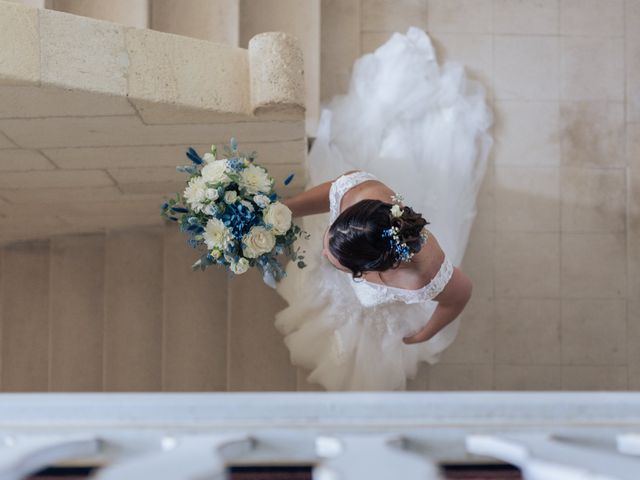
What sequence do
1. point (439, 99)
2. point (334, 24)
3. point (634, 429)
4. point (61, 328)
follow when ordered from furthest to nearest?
point (61, 328), point (334, 24), point (439, 99), point (634, 429)

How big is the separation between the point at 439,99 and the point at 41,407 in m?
3.19

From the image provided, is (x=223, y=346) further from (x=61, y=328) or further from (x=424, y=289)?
(x=424, y=289)

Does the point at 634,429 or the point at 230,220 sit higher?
the point at 230,220

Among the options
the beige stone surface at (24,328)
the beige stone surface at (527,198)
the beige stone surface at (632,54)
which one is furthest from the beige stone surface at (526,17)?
the beige stone surface at (24,328)

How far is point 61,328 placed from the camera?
4672 millimetres

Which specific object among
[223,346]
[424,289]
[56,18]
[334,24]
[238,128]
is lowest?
[223,346]

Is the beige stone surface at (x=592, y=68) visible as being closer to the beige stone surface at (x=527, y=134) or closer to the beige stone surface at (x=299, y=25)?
the beige stone surface at (x=527, y=134)

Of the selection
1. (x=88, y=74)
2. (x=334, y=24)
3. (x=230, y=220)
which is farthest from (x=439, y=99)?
(x=88, y=74)

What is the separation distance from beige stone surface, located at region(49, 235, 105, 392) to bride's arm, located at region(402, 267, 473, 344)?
2.27 m

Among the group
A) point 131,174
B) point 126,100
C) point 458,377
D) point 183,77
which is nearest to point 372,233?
point 183,77

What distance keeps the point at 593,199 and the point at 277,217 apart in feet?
8.44

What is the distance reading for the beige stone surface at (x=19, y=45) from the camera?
2441 mm

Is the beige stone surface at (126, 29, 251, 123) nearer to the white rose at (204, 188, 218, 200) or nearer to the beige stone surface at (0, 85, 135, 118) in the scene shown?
the beige stone surface at (0, 85, 135, 118)

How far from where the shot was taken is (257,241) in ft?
8.84
